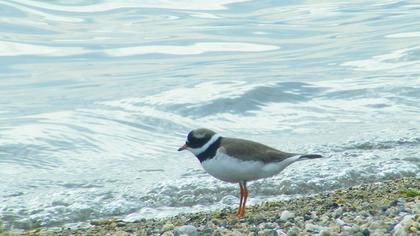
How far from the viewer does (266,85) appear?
16391mm

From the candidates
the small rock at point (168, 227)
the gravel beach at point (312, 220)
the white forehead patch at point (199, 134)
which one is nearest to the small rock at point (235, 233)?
the gravel beach at point (312, 220)

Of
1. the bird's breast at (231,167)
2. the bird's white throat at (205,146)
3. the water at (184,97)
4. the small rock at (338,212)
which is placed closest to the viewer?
the small rock at (338,212)

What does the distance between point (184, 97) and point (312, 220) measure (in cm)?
847

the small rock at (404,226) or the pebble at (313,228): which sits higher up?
the small rock at (404,226)

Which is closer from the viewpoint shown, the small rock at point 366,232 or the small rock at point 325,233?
the small rock at point 366,232

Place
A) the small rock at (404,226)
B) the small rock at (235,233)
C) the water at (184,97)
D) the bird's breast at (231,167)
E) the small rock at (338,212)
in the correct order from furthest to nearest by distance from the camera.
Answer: the water at (184,97) < the bird's breast at (231,167) < the small rock at (338,212) < the small rock at (235,233) < the small rock at (404,226)

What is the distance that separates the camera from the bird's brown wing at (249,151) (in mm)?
7832

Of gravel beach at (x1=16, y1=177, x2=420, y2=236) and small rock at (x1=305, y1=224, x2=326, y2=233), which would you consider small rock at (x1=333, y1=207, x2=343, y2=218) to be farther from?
small rock at (x1=305, y1=224, x2=326, y2=233)

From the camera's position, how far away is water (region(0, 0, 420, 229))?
422 inches

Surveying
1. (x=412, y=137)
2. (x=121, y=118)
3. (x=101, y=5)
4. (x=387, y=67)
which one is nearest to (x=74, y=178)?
(x=121, y=118)

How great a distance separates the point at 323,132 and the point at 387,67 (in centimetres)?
494

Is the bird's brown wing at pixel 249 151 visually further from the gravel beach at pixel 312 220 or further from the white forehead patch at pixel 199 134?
the gravel beach at pixel 312 220

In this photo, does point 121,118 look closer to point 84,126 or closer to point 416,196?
point 84,126

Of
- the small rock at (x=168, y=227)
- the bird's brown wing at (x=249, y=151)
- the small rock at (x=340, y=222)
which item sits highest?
the bird's brown wing at (x=249, y=151)
